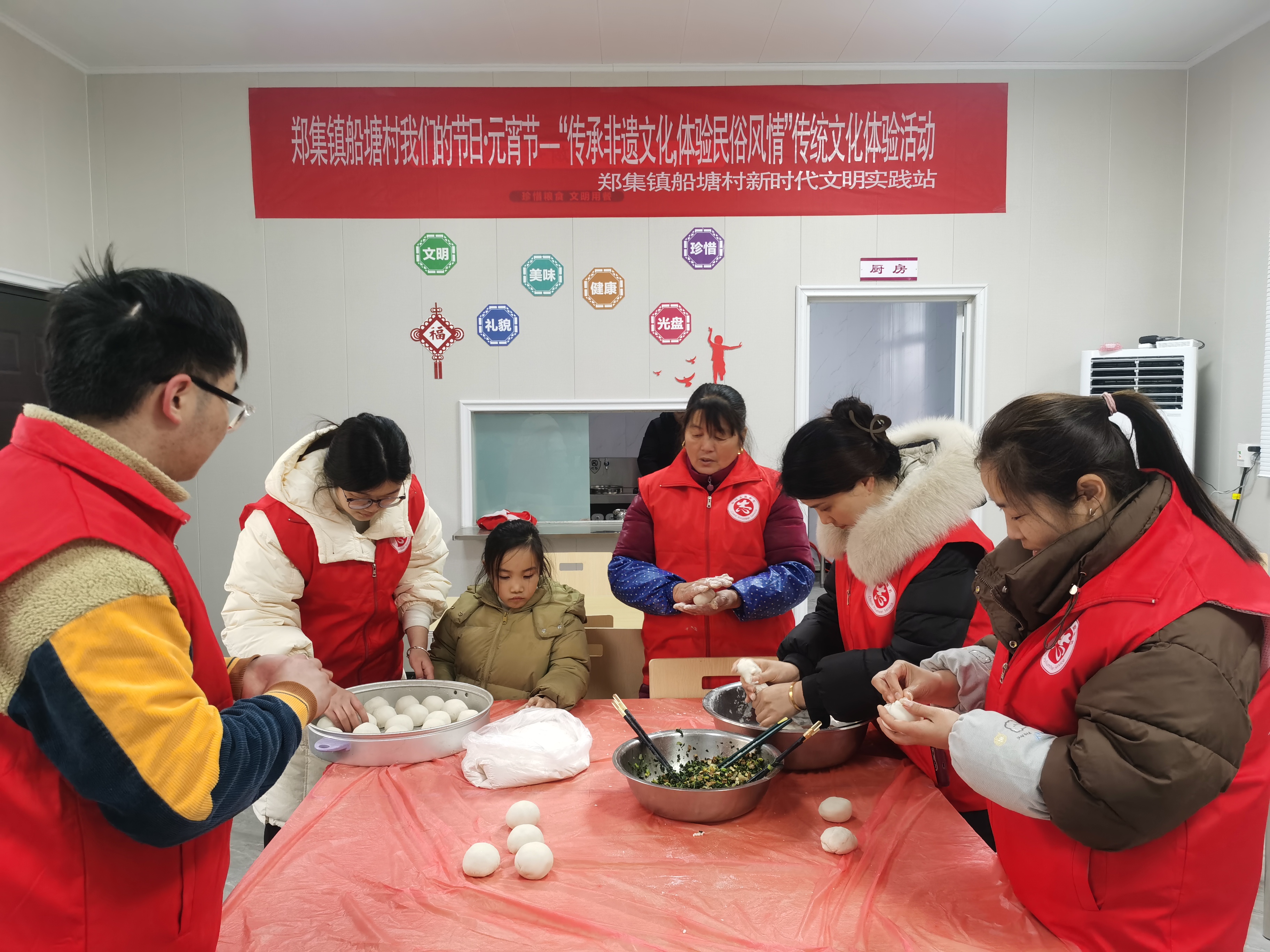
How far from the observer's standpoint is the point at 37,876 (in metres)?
0.78

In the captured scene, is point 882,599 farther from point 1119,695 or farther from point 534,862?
point 534,862

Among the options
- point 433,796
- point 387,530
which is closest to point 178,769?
point 433,796

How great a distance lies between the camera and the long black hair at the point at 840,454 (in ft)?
5.48

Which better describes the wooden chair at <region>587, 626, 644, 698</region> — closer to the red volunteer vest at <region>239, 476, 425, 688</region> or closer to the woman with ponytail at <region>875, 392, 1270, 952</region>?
the red volunteer vest at <region>239, 476, 425, 688</region>

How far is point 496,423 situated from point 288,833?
289 centimetres

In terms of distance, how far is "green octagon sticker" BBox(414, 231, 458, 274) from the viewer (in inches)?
156

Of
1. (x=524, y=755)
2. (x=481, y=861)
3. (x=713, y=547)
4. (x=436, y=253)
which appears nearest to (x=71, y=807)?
(x=481, y=861)

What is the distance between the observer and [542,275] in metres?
3.97

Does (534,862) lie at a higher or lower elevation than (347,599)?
lower

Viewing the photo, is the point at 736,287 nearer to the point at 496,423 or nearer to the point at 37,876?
the point at 496,423

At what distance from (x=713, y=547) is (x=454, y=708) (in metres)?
0.95

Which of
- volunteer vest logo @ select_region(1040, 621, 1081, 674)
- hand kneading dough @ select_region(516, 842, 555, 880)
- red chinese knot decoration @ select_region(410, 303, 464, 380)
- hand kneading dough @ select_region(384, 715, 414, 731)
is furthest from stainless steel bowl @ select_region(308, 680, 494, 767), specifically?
red chinese knot decoration @ select_region(410, 303, 464, 380)

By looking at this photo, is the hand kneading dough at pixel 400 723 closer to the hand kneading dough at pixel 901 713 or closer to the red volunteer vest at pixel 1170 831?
the hand kneading dough at pixel 901 713

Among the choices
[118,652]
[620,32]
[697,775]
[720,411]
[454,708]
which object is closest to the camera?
[118,652]
